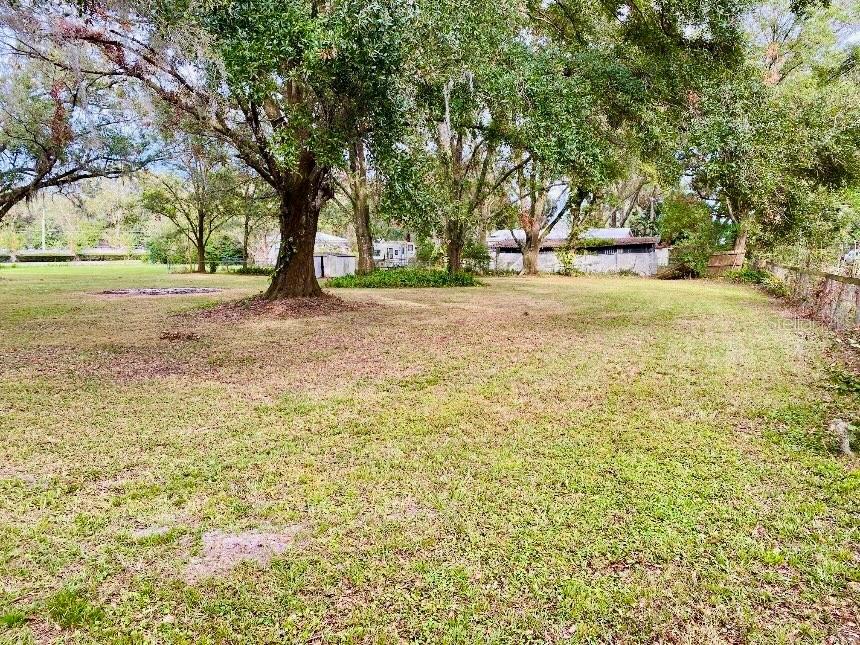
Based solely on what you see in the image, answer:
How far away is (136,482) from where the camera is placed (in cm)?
285

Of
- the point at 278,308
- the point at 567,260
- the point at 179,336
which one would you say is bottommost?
the point at 179,336

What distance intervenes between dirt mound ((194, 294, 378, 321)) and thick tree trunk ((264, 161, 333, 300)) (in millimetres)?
336

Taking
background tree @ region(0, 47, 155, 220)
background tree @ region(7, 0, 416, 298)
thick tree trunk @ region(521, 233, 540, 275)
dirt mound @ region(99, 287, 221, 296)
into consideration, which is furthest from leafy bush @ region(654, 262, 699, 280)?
background tree @ region(0, 47, 155, 220)

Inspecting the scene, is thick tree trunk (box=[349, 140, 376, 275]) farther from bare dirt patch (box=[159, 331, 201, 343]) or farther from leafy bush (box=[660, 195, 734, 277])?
leafy bush (box=[660, 195, 734, 277])

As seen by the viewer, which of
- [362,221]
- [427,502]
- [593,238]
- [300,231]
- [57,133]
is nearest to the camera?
[427,502]

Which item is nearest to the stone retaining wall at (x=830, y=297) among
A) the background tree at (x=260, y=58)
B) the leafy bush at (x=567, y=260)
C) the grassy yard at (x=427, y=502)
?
the grassy yard at (x=427, y=502)

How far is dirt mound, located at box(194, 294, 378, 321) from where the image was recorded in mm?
9617

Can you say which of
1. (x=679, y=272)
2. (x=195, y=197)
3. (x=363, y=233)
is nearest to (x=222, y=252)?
(x=195, y=197)

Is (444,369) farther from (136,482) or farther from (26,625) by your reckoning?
(26,625)

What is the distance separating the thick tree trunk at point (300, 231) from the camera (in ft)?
33.3

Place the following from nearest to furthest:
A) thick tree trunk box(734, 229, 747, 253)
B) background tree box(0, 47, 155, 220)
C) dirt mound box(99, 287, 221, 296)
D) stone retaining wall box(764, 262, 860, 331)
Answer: stone retaining wall box(764, 262, 860, 331) → background tree box(0, 47, 155, 220) → dirt mound box(99, 287, 221, 296) → thick tree trunk box(734, 229, 747, 253)

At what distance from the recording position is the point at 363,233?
20.5m

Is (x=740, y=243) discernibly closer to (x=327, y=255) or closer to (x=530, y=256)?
(x=530, y=256)

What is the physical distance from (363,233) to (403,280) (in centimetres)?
375
